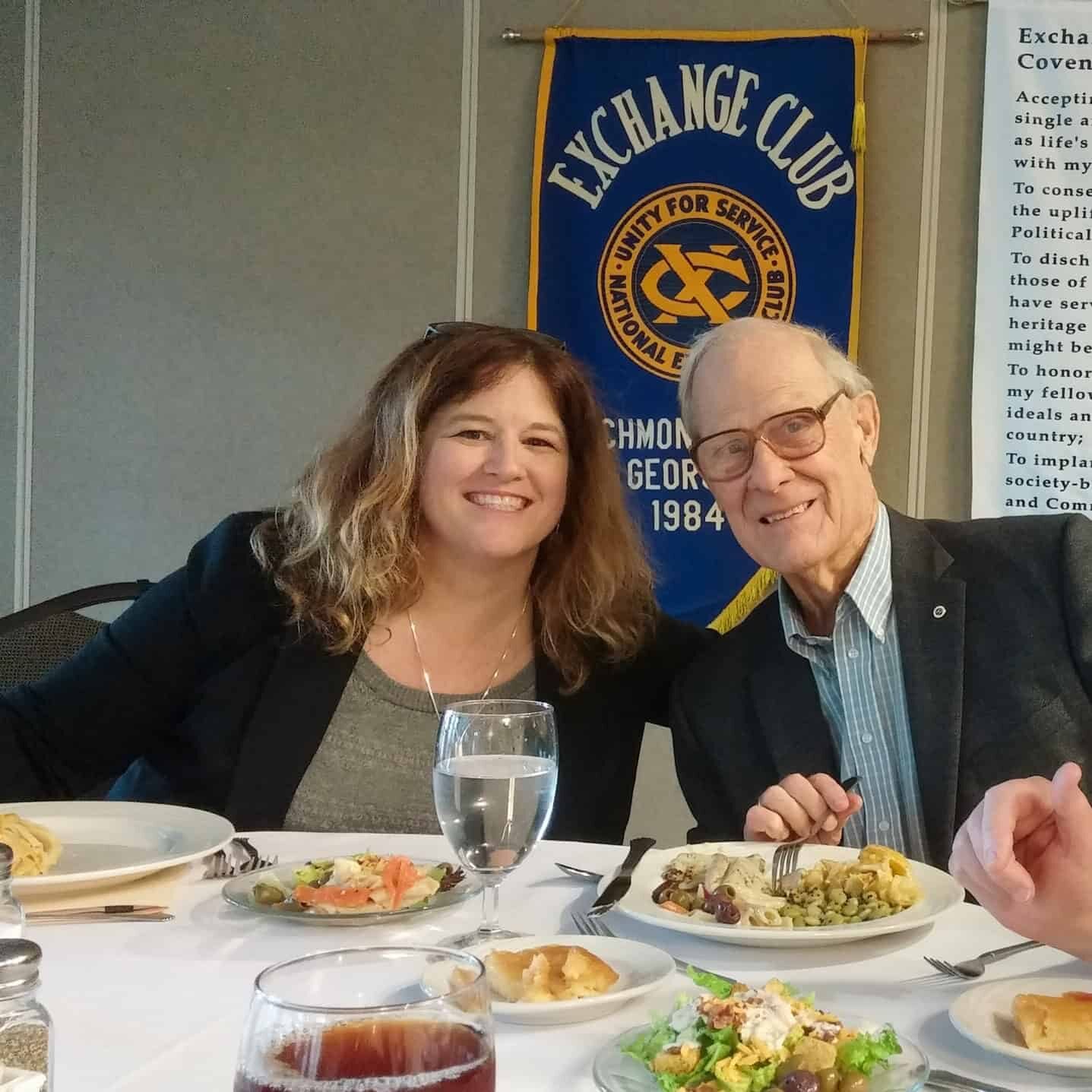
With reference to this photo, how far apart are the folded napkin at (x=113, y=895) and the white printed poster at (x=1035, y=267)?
2.57 m

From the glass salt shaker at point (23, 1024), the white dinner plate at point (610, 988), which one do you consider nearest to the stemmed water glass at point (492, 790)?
the white dinner plate at point (610, 988)

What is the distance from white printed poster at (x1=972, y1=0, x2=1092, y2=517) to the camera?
121 inches

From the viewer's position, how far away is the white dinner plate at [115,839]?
3.56 feet

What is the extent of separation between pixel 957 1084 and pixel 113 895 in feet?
2.59

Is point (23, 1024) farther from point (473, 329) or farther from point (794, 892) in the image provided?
point (473, 329)

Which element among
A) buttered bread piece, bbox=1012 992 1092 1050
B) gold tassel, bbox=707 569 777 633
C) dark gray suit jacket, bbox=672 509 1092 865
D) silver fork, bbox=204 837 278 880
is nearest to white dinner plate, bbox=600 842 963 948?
buttered bread piece, bbox=1012 992 1092 1050

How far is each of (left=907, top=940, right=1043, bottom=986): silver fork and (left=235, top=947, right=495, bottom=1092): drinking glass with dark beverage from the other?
20.2 inches

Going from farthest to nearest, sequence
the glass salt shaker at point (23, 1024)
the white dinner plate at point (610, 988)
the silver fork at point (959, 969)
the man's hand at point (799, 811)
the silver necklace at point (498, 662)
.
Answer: the silver necklace at point (498, 662)
the man's hand at point (799, 811)
the silver fork at point (959, 969)
the white dinner plate at point (610, 988)
the glass salt shaker at point (23, 1024)

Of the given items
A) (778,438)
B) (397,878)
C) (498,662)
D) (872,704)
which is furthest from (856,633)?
(397,878)

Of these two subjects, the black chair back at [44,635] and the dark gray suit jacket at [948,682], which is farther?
the black chair back at [44,635]

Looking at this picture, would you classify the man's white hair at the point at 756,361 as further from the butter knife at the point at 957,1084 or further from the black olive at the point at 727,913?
the butter knife at the point at 957,1084

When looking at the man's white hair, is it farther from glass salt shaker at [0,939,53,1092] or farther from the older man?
glass salt shaker at [0,939,53,1092]

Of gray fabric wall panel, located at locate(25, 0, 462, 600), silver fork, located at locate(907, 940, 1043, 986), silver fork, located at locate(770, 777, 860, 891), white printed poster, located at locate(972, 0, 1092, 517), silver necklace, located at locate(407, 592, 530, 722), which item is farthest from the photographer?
gray fabric wall panel, located at locate(25, 0, 462, 600)

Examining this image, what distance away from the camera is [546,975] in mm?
809
